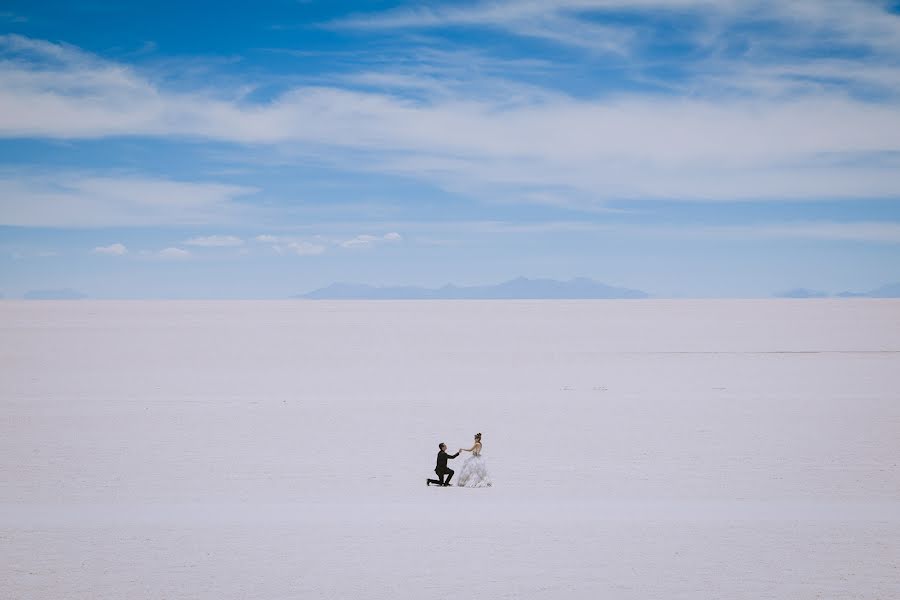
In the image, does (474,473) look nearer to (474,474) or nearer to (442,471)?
(474,474)

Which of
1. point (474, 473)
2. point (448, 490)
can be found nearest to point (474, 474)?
point (474, 473)

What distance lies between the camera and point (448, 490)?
10703 millimetres

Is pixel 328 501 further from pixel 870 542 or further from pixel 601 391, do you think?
pixel 601 391

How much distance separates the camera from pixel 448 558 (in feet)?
25.5

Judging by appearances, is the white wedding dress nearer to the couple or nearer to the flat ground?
the couple

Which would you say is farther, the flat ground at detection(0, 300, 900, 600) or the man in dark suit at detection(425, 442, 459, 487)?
the man in dark suit at detection(425, 442, 459, 487)

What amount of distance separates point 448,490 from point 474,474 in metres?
0.43

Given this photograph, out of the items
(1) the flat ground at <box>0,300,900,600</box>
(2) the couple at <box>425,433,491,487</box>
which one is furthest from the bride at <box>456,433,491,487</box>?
(1) the flat ground at <box>0,300,900,600</box>

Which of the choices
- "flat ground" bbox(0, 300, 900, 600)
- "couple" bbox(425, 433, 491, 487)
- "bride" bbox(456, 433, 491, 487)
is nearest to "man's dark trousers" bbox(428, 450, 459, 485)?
"couple" bbox(425, 433, 491, 487)

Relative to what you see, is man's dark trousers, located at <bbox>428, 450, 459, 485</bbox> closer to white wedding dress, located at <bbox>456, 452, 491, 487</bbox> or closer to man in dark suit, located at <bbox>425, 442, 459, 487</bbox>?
man in dark suit, located at <bbox>425, 442, 459, 487</bbox>

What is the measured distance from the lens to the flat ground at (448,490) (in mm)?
7371

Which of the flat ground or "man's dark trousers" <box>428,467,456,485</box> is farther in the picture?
"man's dark trousers" <box>428,467,456,485</box>

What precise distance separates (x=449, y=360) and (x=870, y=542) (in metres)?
20.9

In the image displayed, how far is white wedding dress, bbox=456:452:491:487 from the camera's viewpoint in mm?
10766
